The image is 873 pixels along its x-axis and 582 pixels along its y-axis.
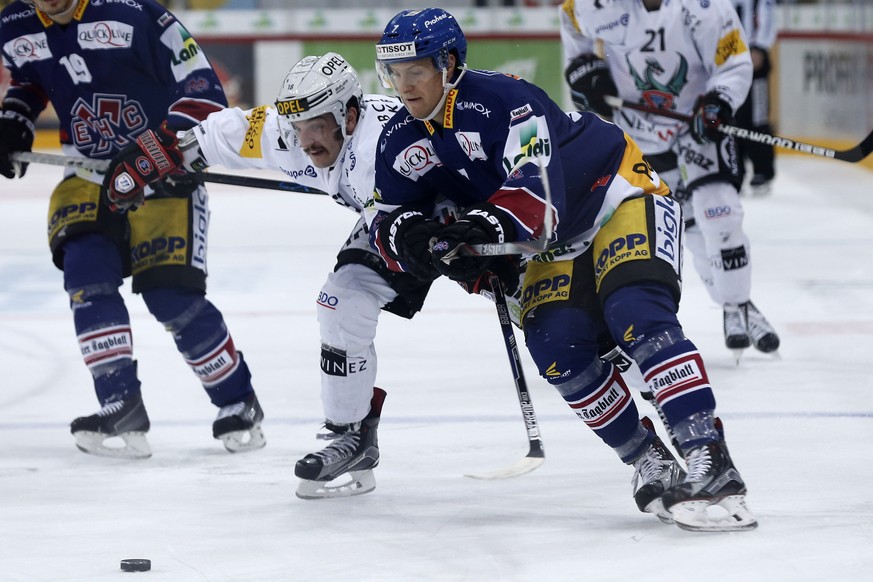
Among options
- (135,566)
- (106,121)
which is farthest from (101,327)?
(135,566)

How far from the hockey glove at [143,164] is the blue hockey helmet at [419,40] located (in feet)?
2.64

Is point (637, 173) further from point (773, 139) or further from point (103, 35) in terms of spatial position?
point (773, 139)

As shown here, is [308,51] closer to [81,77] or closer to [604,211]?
[81,77]

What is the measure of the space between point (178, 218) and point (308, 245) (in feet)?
11.6

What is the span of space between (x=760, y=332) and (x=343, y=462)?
6.19ft

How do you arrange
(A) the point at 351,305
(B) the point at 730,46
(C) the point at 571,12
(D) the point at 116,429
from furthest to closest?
(C) the point at 571,12 → (B) the point at 730,46 → (D) the point at 116,429 → (A) the point at 351,305

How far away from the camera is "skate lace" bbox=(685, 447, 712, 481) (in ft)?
8.66

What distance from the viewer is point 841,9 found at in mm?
9828

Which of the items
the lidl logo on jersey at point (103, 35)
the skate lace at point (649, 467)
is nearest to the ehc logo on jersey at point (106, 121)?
the lidl logo on jersey at point (103, 35)

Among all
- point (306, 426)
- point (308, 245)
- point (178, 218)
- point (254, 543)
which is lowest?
point (308, 245)

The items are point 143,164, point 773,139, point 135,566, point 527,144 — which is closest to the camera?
point 135,566

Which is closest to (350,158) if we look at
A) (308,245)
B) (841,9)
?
(308,245)

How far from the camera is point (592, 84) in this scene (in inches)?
191

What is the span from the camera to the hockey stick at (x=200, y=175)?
3.61 metres
